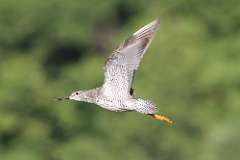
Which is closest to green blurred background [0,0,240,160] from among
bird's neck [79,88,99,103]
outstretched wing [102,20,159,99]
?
bird's neck [79,88,99,103]

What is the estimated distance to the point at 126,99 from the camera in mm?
15930

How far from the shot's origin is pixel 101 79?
43.5 m

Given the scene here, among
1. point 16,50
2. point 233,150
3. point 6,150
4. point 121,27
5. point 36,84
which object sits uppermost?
point 121,27

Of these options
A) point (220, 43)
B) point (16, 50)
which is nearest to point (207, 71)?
point (220, 43)

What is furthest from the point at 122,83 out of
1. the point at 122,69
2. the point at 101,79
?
the point at 101,79

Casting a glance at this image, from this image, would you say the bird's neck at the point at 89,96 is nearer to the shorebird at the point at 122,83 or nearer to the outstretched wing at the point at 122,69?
the shorebird at the point at 122,83

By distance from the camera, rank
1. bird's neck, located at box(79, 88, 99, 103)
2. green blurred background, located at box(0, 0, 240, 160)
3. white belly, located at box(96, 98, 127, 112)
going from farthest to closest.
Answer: green blurred background, located at box(0, 0, 240, 160)
bird's neck, located at box(79, 88, 99, 103)
white belly, located at box(96, 98, 127, 112)

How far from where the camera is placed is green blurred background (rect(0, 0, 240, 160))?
3909 cm

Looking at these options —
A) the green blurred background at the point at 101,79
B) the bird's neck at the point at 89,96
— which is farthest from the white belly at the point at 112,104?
the green blurred background at the point at 101,79

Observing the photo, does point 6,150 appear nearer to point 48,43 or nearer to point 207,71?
point 207,71

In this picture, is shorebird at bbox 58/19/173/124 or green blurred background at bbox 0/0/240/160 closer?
shorebird at bbox 58/19/173/124

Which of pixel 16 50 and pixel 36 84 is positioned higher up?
pixel 16 50

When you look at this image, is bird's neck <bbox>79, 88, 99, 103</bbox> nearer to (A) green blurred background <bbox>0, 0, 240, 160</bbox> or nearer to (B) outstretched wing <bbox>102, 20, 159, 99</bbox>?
(B) outstretched wing <bbox>102, 20, 159, 99</bbox>

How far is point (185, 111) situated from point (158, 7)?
1356cm
